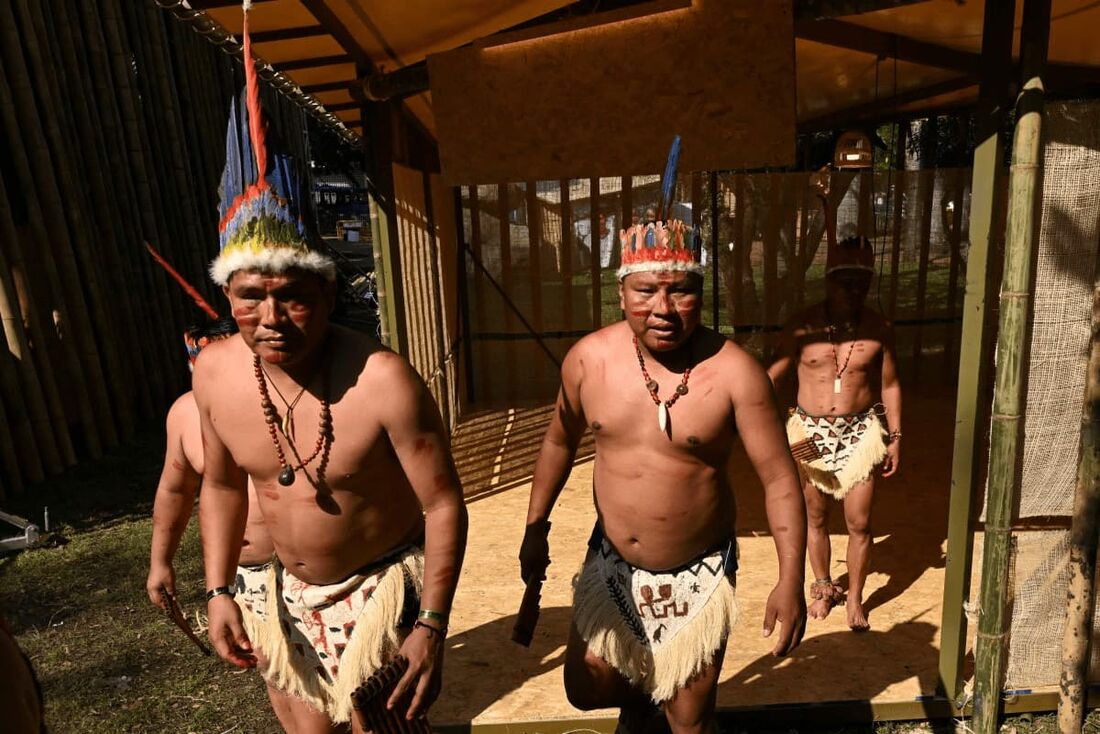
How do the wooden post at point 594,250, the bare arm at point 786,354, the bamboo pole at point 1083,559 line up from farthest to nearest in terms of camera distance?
the wooden post at point 594,250, the bare arm at point 786,354, the bamboo pole at point 1083,559

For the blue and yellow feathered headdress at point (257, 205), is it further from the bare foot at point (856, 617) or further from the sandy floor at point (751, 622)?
the bare foot at point (856, 617)

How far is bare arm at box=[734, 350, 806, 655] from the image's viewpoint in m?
2.68

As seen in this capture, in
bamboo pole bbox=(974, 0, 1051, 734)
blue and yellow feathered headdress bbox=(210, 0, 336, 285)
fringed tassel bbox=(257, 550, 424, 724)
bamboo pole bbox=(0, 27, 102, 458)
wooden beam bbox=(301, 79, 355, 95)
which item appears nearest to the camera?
blue and yellow feathered headdress bbox=(210, 0, 336, 285)

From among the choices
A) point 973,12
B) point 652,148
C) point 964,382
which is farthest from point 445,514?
point 973,12

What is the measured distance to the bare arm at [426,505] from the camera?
2.39 meters

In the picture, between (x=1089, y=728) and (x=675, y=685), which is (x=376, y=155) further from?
(x=1089, y=728)

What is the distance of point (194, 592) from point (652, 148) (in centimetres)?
394

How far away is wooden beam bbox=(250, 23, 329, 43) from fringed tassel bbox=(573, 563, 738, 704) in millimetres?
3182

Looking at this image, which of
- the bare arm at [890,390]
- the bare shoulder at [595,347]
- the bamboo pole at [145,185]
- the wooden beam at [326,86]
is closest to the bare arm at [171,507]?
the bare shoulder at [595,347]

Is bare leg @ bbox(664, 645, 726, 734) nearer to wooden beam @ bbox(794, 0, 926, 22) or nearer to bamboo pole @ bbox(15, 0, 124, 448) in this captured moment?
wooden beam @ bbox(794, 0, 926, 22)

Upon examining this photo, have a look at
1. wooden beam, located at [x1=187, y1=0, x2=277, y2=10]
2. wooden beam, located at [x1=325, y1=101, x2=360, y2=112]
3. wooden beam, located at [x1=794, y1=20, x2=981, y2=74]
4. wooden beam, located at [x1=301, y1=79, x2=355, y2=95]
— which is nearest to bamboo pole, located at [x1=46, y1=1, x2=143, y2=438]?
wooden beam, located at [x1=325, y1=101, x2=360, y2=112]

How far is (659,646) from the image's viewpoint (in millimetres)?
2883

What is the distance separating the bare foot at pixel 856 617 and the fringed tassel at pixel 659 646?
1.87m

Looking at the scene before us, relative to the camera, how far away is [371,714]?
253 centimetres
